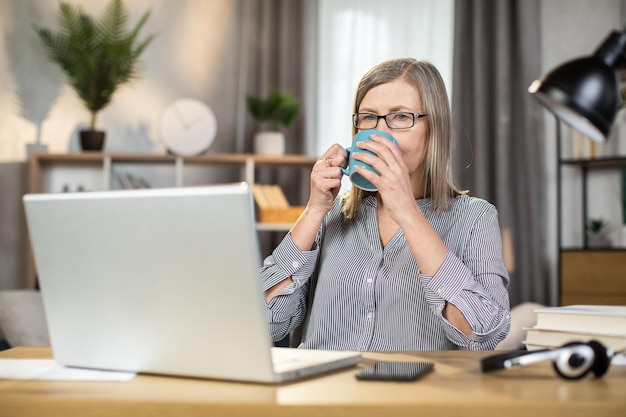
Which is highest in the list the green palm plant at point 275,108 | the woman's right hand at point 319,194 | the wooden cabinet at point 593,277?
the green palm plant at point 275,108

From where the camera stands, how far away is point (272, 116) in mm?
4379

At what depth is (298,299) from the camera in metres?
1.70

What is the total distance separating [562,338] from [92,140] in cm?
349

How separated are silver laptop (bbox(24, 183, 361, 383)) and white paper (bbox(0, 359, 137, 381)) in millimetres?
14

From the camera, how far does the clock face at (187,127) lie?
436 centimetres

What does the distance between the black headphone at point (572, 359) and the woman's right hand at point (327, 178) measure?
26.0 inches

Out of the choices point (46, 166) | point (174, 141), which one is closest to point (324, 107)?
point (174, 141)

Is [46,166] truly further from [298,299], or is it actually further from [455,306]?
[455,306]

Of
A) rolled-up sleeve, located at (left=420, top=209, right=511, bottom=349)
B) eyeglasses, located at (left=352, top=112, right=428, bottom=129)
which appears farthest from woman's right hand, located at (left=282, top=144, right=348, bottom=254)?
rolled-up sleeve, located at (left=420, top=209, right=511, bottom=349)

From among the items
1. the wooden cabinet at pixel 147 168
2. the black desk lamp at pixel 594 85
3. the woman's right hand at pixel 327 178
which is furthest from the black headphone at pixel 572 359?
the wooden cabinet at pixel 147 168

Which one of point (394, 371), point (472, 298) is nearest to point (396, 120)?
point (472, 298)

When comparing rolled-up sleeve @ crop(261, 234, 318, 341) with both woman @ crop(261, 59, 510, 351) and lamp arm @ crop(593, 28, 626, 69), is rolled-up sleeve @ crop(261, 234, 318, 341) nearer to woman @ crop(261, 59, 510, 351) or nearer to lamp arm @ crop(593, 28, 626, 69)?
woman @ crop(261, 59, 510, 351)

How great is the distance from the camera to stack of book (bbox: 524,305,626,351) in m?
1.22

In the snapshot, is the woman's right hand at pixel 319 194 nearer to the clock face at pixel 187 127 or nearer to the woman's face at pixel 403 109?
the woman's face at pixel 403 109
